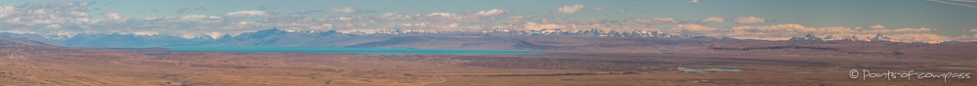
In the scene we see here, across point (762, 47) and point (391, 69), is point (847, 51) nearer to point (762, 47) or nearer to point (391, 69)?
point (762, 47)

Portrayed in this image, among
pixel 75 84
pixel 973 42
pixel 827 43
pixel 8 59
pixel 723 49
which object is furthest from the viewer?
pixel 723 49

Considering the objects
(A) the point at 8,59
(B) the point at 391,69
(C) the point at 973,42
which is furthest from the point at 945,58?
(A) the point at 8,59

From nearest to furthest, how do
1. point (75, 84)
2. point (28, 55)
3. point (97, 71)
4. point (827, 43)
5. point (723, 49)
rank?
1. point (75, 84)
2. point (97, 71)
3. point (28, 55)
4. point (827, 43)
5. point (723, 49)

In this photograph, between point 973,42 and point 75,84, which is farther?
point 973,42

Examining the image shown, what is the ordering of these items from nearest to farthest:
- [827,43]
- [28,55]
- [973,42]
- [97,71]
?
[97,71]
[28,55]
[973,42]
[827,43]

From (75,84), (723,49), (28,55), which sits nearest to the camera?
(75,84)

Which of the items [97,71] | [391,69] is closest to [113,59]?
[97,71]

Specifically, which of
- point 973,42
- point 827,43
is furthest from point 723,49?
point 973,42

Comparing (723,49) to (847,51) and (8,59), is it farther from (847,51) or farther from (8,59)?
(8,59)

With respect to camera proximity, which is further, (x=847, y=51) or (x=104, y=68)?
(x=847, y=51)
